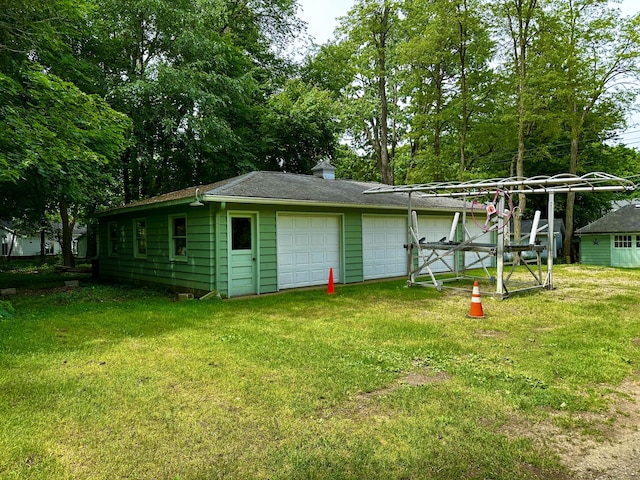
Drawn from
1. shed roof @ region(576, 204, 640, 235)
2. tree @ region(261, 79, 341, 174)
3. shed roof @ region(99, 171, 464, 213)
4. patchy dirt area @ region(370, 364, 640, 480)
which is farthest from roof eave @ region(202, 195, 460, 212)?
shed roof @ region(576, 204, 640, 235)

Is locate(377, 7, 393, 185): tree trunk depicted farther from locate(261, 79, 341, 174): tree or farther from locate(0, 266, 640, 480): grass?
locate(0, 266, 640, 480): grass

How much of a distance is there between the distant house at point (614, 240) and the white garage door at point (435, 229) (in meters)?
10.4

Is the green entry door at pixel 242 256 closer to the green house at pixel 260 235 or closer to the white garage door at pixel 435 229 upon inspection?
the green house at pixel 260 235

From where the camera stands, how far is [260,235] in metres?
9.55

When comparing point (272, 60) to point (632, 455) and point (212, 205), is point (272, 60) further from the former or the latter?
point (632, 455)

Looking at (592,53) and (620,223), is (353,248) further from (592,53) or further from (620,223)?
(592,53)

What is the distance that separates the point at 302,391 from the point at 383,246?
9.08 metres

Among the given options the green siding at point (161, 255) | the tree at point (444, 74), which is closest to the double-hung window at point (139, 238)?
the green siding at point (161, 255)

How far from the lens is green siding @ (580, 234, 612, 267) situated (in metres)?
19.9

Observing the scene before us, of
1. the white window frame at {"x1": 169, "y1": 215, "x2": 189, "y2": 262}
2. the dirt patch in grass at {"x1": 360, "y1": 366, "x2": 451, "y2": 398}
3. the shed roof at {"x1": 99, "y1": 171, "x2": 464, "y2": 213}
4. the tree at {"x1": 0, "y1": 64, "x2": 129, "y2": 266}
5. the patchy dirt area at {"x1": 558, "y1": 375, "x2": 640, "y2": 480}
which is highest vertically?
the tree at {"x1": 0, "y1": 64, "x2": 129, "y2": 266}

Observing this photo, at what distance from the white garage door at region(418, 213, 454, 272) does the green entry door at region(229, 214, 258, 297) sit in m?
6.32

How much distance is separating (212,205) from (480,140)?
15.1 m

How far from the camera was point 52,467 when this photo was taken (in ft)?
8.41

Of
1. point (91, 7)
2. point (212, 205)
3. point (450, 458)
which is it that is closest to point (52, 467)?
point (450, 458)
